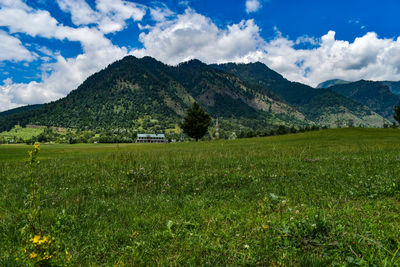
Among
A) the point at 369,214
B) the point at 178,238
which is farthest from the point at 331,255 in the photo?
the point at 178,238

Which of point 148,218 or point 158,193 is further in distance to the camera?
point 158,193

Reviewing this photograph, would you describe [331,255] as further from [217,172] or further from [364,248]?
[217,172]

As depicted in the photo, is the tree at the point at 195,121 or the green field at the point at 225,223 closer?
the green field at the point at 225,223

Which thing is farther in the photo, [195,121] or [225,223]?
[195,121]

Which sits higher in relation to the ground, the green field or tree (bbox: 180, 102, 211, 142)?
tree (bbox: 180, 102, 211, 142)

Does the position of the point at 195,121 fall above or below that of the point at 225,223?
above

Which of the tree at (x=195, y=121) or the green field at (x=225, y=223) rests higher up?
the tree at (x=195, y=121)

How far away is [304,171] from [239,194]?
4.08 meters

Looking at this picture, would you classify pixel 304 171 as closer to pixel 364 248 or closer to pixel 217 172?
pixel 217 172

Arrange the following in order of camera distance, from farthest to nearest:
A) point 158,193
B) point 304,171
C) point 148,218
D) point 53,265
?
1. point 304,171
2. point 158,193
3. point 148,218
4. point 53,265

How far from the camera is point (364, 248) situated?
3.10 meters

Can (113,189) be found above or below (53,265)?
below

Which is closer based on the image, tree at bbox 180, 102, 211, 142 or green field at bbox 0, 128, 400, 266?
green field at bbox 0, 128, 400, 266

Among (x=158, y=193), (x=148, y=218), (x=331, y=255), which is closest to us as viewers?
(x=331, y=255)
